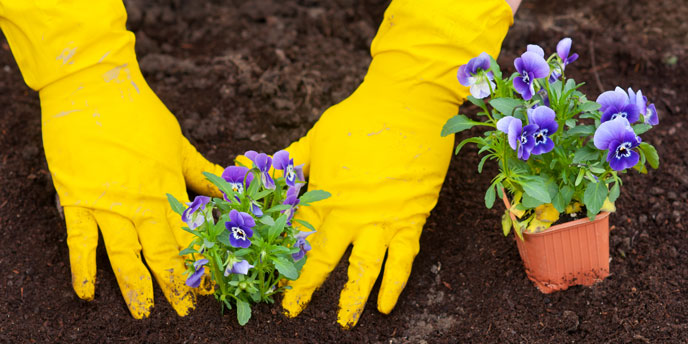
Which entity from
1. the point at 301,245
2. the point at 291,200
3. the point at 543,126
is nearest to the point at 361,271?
the point at 301,245

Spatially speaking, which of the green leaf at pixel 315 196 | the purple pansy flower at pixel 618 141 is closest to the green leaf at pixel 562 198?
the purple pansy flower at pixel 618 141

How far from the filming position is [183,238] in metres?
2.53

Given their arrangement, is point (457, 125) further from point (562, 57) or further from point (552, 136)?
point (562, 57)

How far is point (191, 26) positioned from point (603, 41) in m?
2.32

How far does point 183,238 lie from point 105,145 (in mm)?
482

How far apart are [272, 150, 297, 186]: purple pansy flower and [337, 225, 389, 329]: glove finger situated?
428 millimetres

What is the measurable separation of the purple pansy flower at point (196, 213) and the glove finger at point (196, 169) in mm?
747

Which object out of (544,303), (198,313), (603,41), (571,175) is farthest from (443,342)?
(603,41)

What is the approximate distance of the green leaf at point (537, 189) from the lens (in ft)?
6.70

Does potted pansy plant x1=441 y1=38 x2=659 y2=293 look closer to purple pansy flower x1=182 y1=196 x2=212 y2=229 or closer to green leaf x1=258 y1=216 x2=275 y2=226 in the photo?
green leaf x1=258 y1=216 x2=275 y2=226

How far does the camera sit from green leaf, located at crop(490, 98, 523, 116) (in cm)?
207

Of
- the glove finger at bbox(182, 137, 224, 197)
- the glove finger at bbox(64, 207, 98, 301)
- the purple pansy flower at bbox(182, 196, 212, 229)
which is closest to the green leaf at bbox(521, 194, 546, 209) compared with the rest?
the purple pansy flower at bbox(182, 196, 212, 229)

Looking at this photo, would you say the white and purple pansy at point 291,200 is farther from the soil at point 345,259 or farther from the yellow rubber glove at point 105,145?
the yellow rubber glove at point 105,145

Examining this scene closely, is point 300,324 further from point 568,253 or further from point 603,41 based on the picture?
point 603,41
